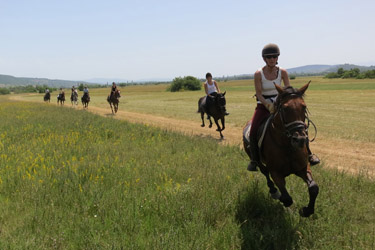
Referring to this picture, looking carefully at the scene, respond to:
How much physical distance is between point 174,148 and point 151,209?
13.8ft

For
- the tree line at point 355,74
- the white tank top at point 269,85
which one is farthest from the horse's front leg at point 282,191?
the tree line at point 355,74

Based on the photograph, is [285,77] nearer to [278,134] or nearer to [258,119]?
[258,119]

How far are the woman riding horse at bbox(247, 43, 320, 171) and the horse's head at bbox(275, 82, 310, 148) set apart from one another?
2.43ft

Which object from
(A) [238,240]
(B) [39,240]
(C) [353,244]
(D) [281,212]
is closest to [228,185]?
(D) [281,212]

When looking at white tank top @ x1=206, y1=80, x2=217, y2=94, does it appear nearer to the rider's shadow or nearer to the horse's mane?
the rider's shadow

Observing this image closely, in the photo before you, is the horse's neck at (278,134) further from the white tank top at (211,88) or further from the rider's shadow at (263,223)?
the white tank top at (211,88)

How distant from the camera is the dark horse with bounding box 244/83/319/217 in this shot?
11.6ft

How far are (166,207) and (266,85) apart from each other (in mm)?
2857

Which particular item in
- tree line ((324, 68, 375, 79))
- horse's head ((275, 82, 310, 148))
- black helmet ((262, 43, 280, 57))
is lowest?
horse's head ((275, 82, 310, 148))

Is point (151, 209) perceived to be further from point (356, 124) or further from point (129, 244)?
point (356, 124)

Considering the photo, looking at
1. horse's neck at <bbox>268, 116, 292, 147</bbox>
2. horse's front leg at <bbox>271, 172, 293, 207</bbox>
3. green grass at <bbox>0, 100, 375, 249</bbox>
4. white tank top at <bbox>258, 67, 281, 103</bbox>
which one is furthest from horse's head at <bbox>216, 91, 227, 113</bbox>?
horse's front leg at <bbox>271, 172, 293, 207</bbox>

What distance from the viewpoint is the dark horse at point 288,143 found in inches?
139

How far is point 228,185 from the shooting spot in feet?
16.8

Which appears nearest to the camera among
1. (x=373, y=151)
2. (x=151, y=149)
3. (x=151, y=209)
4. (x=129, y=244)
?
(x=129, y=244)
